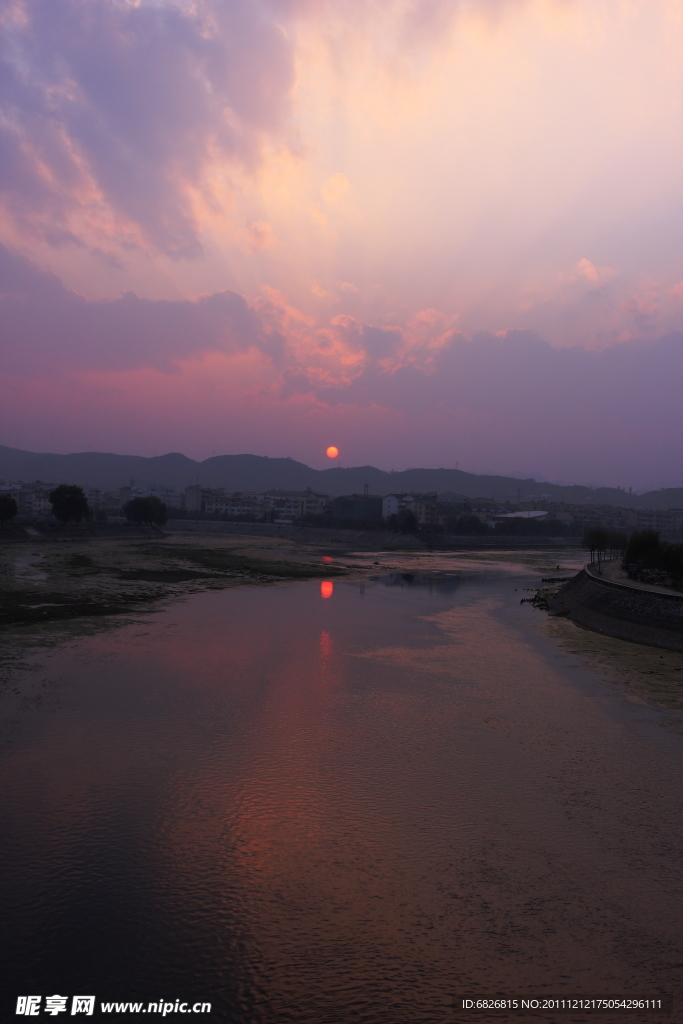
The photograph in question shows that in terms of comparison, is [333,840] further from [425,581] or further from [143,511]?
[143,511]

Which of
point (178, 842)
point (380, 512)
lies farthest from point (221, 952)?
point (380, 512)

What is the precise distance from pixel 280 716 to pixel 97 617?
1289 cm

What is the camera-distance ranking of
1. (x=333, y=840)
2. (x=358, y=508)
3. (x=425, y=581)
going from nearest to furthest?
(x=333, y=840)
(x=425, y=581)
(x=358, y=508)

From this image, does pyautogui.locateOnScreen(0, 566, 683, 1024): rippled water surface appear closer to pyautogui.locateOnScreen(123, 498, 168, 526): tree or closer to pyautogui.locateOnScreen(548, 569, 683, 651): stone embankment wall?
pyautogui.locateOnScreen(548, 569, 683, 651): stone embankment wall

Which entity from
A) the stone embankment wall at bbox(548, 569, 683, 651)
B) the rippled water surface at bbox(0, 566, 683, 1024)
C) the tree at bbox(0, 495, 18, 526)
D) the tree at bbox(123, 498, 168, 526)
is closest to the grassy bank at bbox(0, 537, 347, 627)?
the tree at bbox(0, 495, 18, 526)

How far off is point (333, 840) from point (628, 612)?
63.5 ft

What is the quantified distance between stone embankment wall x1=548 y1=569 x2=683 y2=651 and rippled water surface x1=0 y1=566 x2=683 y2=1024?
6.99 metres

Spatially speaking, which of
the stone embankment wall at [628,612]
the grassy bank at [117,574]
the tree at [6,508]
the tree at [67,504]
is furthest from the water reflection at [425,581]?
the tree at [67,504]

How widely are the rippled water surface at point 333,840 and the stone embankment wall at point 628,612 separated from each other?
699 cm

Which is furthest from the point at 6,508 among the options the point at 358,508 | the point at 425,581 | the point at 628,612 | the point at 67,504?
the point at 358,508

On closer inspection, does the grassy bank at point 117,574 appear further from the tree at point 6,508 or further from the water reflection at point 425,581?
the tree at point 6,508

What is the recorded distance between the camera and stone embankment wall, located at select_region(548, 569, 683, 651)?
2145 centimetres

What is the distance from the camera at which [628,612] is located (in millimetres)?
24031

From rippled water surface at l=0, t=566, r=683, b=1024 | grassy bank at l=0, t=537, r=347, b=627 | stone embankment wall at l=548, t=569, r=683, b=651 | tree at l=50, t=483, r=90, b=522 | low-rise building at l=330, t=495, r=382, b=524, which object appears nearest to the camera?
rippled water surface at l=0, t=566, r=683, b=1024
